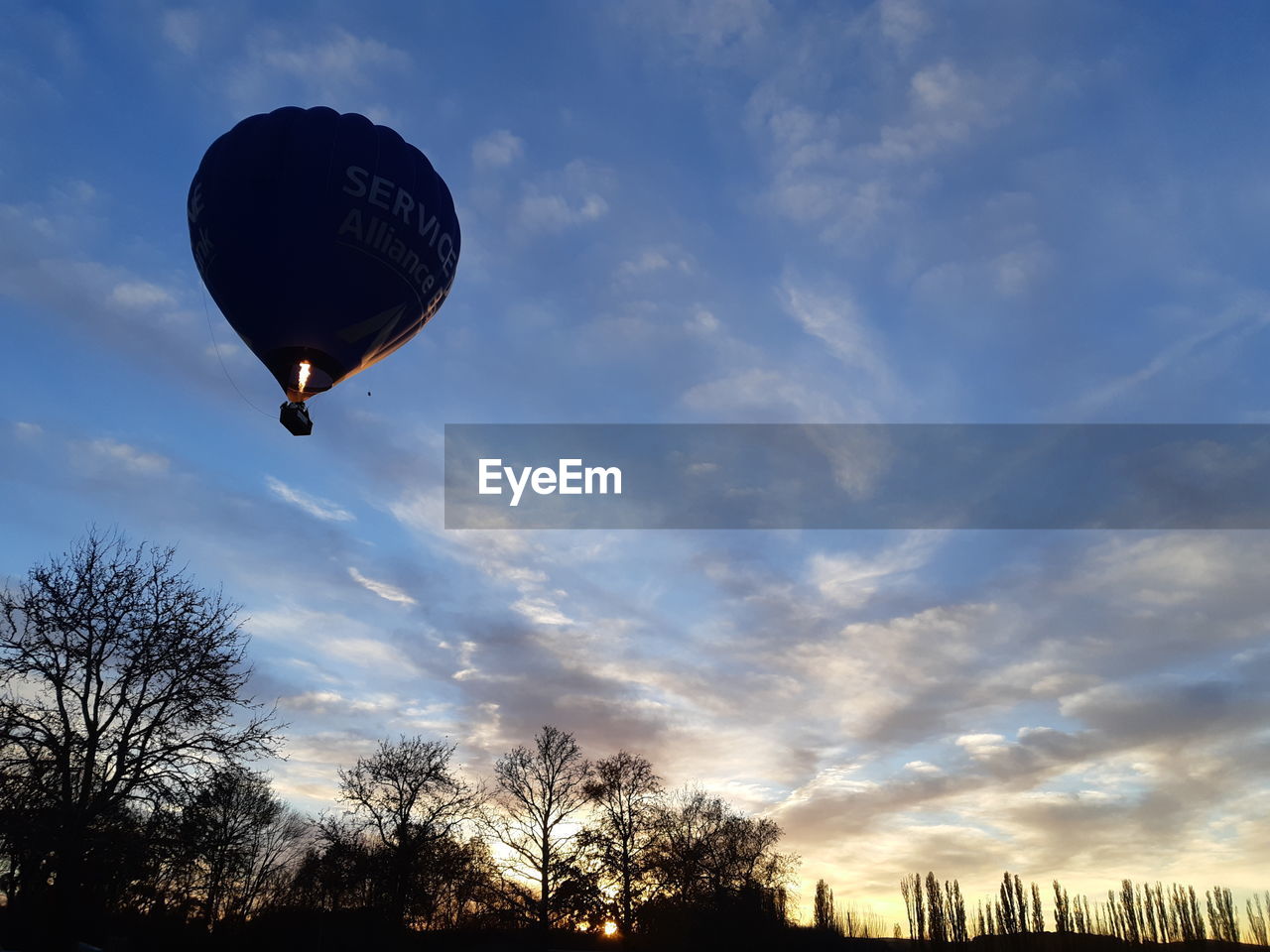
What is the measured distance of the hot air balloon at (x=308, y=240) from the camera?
18031 mm

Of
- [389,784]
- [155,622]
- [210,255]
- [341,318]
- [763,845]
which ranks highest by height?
[210,255]

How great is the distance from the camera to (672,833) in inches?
2099

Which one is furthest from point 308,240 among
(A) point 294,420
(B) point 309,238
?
(A) point 294,420

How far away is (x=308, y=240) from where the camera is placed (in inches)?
707

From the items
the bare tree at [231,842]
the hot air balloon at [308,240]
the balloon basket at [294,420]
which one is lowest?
the bare tree at [231,842]

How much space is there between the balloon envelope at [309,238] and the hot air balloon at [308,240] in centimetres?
2

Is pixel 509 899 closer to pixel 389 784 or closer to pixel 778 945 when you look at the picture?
pixel 389 784

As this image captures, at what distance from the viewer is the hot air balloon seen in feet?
59.2

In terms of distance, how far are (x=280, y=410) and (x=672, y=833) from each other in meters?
44.0

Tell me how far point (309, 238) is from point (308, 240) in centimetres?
5

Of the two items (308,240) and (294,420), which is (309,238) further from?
(294,420)

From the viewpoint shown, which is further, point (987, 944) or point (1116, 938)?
point (987, 944)

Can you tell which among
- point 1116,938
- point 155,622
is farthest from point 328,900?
point 1116,938

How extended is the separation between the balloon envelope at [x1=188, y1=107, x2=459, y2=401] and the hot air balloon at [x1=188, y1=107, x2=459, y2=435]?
22 mm
